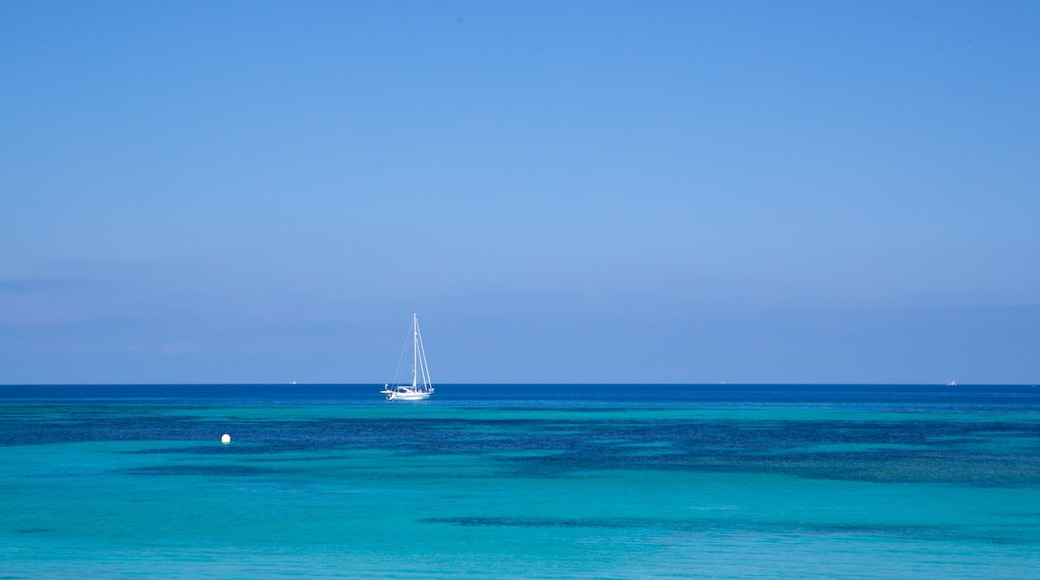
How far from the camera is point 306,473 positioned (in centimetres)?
4475

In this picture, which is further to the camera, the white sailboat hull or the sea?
the white sailboat hull

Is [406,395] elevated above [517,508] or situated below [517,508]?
above

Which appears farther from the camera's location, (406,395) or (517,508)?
(406,395)

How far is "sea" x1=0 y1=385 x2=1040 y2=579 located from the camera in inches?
1006

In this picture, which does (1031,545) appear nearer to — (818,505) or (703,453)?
(818,505)

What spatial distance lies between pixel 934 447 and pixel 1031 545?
3338cm

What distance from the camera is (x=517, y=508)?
34.7 metres

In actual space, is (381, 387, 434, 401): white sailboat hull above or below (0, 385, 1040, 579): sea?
above

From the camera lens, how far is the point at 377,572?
81.0ft

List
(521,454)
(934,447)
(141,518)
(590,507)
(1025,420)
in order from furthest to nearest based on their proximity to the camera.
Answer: (1025,420) → (934,447) → (521,454) → (590,507) → (141,518)

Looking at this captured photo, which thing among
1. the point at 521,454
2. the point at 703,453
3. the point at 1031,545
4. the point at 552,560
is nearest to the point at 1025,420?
the point at 703,453

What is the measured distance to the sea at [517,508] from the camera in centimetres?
2555

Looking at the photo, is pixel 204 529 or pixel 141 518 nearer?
pixel 204 529

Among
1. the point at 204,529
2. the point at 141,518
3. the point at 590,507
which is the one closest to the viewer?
the point at 204,529
